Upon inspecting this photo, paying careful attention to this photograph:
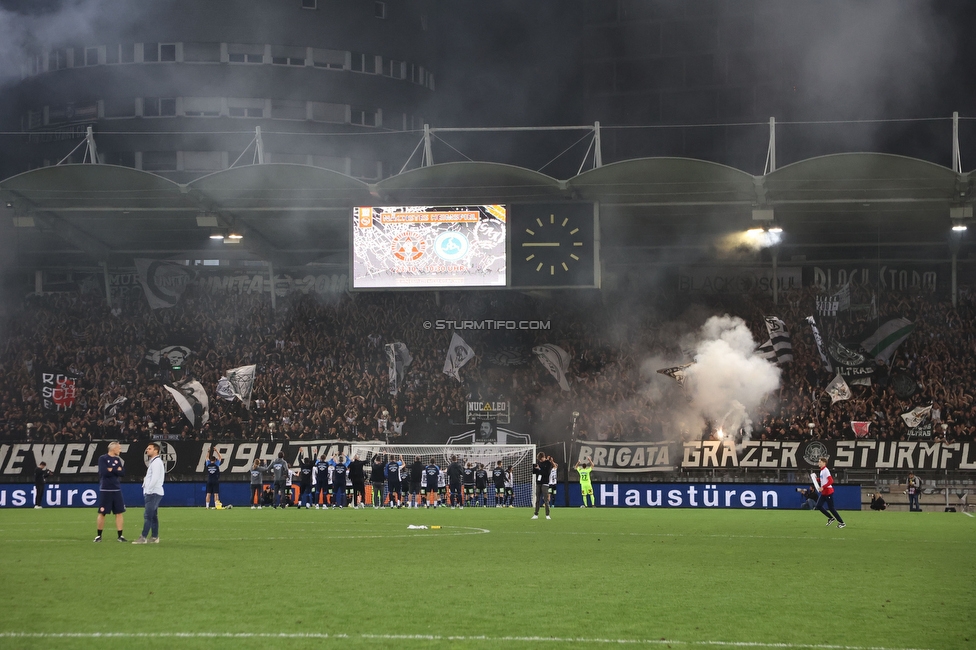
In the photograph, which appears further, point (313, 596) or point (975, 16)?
point (975, 16)

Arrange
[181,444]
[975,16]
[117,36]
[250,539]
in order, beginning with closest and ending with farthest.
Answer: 1. [250,539]
2. [181,444]
3. [975,16]
4. [117,36]

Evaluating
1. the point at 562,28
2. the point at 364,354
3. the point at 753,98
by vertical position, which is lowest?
the point at 364,354

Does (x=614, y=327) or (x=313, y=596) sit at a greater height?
(x=614, y=327)

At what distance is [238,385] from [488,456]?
32.4ft

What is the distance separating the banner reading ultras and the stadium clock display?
17.4 inches

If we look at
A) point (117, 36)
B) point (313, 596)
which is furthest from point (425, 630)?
point (117, 36)

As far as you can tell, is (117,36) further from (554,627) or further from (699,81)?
(554,627)

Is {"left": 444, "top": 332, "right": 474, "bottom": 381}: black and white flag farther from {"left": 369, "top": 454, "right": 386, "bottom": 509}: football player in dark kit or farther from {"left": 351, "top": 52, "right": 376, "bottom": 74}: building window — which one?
{"left": 351, "top": 52, "right": 376, "bottom": 74}: building window

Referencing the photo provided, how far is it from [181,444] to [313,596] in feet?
→ 81.8

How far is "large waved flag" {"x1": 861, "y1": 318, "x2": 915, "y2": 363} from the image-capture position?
38.2 metres

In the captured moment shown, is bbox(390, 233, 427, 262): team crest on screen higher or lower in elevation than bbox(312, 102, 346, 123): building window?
lower

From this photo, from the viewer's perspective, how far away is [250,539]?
60.6ft

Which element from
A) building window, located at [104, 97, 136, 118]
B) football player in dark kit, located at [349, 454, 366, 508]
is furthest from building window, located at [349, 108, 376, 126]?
football player in dark kit, located at [349, 454, 366, 508]

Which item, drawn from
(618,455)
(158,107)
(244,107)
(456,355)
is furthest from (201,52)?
(618,455)
